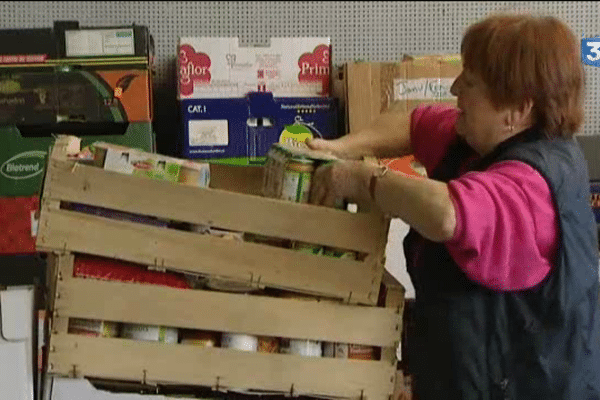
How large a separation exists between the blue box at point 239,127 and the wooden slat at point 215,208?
1.02m

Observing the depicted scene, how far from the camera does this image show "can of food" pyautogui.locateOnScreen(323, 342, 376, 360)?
1.51 metres

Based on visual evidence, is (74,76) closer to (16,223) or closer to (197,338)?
(16,223)

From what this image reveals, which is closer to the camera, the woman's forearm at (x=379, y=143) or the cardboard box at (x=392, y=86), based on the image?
the woman's forearm at (x=379, y=143)

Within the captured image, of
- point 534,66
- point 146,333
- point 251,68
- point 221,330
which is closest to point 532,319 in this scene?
point 534,66

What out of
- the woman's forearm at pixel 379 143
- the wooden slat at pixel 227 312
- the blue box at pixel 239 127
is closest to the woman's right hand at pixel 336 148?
the woman's forearm at pixel 379 143

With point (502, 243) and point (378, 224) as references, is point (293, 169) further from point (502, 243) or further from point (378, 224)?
point (502, 243)

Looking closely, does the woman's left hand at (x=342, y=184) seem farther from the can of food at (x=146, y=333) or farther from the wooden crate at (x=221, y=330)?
the can of food at (x=146, y=333)

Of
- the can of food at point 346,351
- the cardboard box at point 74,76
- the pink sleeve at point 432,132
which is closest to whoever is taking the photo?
the can of food at point 346,351

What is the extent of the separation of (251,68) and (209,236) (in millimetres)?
1152

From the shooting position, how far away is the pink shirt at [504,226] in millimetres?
1313

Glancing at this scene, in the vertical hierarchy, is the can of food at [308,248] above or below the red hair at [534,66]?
below

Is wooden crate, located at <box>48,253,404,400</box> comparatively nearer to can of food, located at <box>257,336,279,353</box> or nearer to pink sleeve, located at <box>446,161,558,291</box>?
can of food, located at <box>257,336,279,353</box>

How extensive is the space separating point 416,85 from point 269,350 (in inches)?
47.7

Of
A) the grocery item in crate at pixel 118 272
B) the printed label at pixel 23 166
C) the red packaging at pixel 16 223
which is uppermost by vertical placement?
the grocery item in crate at pixel 118 272
